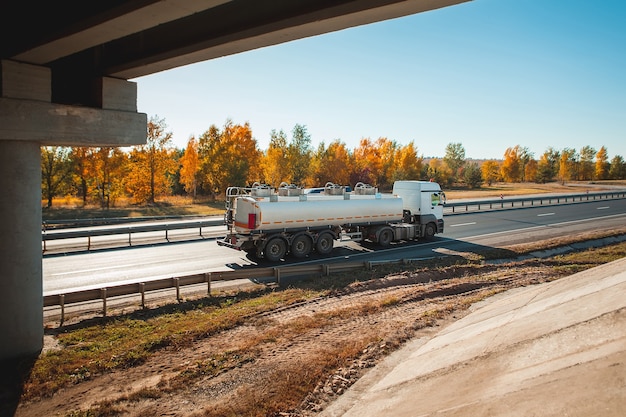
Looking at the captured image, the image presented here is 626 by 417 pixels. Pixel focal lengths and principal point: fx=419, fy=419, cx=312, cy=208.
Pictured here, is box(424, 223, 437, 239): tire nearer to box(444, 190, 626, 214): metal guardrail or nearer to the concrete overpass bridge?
box(444, 190, 626, 214): metal guardrail

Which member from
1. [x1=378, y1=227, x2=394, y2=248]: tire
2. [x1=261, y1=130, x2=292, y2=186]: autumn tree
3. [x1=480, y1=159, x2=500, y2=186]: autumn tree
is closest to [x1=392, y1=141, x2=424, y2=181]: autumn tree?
[x1=261, y1=130, x2=292, y2=186]: autumn tree

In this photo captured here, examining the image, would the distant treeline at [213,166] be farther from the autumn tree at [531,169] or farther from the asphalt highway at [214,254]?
the autumn tree at [531,169]

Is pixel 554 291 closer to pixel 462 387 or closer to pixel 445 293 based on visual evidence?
pixel 462 387

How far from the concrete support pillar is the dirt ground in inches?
83.8

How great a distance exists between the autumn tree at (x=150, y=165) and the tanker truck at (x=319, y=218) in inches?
950

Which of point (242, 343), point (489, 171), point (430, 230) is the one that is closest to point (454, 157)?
point (489, 171)

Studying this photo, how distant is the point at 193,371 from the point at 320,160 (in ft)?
166

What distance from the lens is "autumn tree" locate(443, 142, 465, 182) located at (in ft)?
295

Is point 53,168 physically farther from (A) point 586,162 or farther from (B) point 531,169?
(A) point 586,162

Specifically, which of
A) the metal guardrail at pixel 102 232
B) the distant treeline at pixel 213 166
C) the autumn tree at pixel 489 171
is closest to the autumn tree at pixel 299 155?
the distant treeline at pixel 213 166

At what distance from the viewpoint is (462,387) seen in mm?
5074

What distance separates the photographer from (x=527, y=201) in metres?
45.9

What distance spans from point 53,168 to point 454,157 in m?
75.9

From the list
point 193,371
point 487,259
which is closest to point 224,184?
point 487,259
